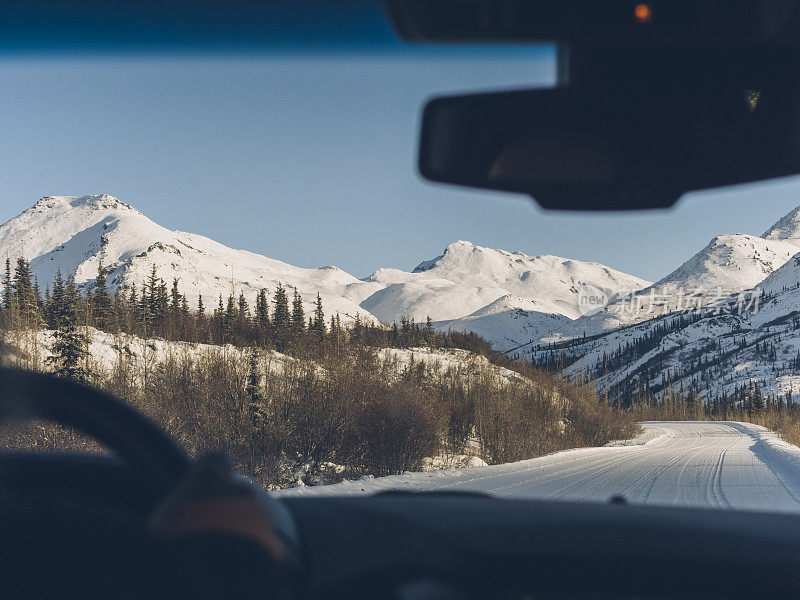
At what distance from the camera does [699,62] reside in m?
2.05

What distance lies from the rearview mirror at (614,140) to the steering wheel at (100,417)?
1.28m

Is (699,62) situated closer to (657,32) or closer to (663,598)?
(657,32)

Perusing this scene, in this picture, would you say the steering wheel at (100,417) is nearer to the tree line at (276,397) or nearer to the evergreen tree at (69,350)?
the tree line at (276,397)

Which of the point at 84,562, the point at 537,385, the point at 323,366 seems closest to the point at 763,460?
the point at 537,385

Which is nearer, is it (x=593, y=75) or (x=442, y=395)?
(x=593, y=75)

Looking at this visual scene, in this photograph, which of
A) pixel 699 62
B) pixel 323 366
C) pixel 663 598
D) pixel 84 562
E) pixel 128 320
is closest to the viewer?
pixel 84 562

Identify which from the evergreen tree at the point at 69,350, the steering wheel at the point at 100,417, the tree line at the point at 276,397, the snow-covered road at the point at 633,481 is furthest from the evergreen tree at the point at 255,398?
the steering wheel at the point at 100,417

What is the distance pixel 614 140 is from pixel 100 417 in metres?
1.77

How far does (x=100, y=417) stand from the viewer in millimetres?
1668

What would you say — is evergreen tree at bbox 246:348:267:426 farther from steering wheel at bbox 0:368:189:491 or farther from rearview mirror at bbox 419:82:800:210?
steering wheel at bbox 0:368:189:491

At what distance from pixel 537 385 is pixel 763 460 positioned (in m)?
10.4

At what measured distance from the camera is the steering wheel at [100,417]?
1543 mm

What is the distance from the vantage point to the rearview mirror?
2.17 meters

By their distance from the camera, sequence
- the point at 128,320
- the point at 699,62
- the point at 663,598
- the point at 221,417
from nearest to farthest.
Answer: the point at 663,598 → the point at 699,62 → the point at 221,417 → the point at 128,320
